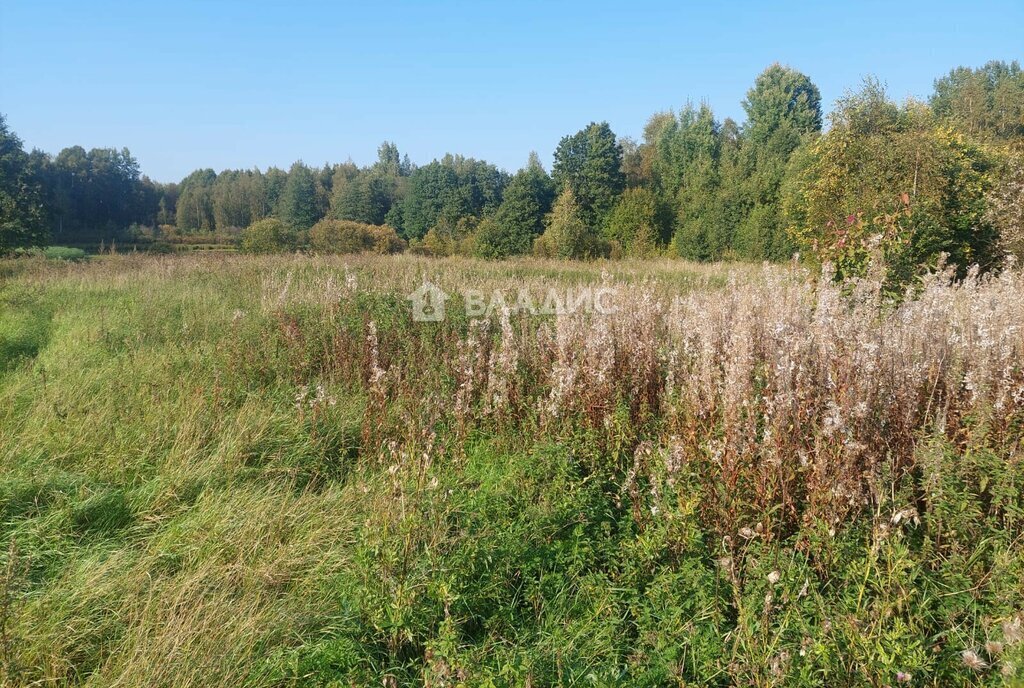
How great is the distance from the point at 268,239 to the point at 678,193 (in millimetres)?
28181

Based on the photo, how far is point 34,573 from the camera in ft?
9.73

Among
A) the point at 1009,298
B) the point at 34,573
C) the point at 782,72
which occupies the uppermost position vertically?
the point at 782,72

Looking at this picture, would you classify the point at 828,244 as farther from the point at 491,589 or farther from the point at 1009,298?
the point at 491,589

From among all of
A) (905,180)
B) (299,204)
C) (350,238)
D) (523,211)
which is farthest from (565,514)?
(299,204)

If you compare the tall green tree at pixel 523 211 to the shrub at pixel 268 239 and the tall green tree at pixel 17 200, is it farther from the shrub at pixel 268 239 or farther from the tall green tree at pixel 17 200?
the tall green tree at pixel 17 200

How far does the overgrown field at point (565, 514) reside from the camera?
2.39 m

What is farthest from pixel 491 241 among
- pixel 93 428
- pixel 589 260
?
pixel 93 428

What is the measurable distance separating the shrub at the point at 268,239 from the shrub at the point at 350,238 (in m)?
1.32

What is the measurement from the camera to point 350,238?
28031mm

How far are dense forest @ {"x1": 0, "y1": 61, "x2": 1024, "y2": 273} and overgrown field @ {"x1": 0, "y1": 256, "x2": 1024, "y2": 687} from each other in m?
2.47

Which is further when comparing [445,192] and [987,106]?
[445,192]

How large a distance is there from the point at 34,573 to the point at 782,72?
56030 mm

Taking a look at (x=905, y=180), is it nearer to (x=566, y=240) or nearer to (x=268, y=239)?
(x=566, y=240)

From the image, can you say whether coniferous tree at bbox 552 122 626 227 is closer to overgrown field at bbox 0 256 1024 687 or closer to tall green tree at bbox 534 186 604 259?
tall green tree at bbox 534 186 604 259
